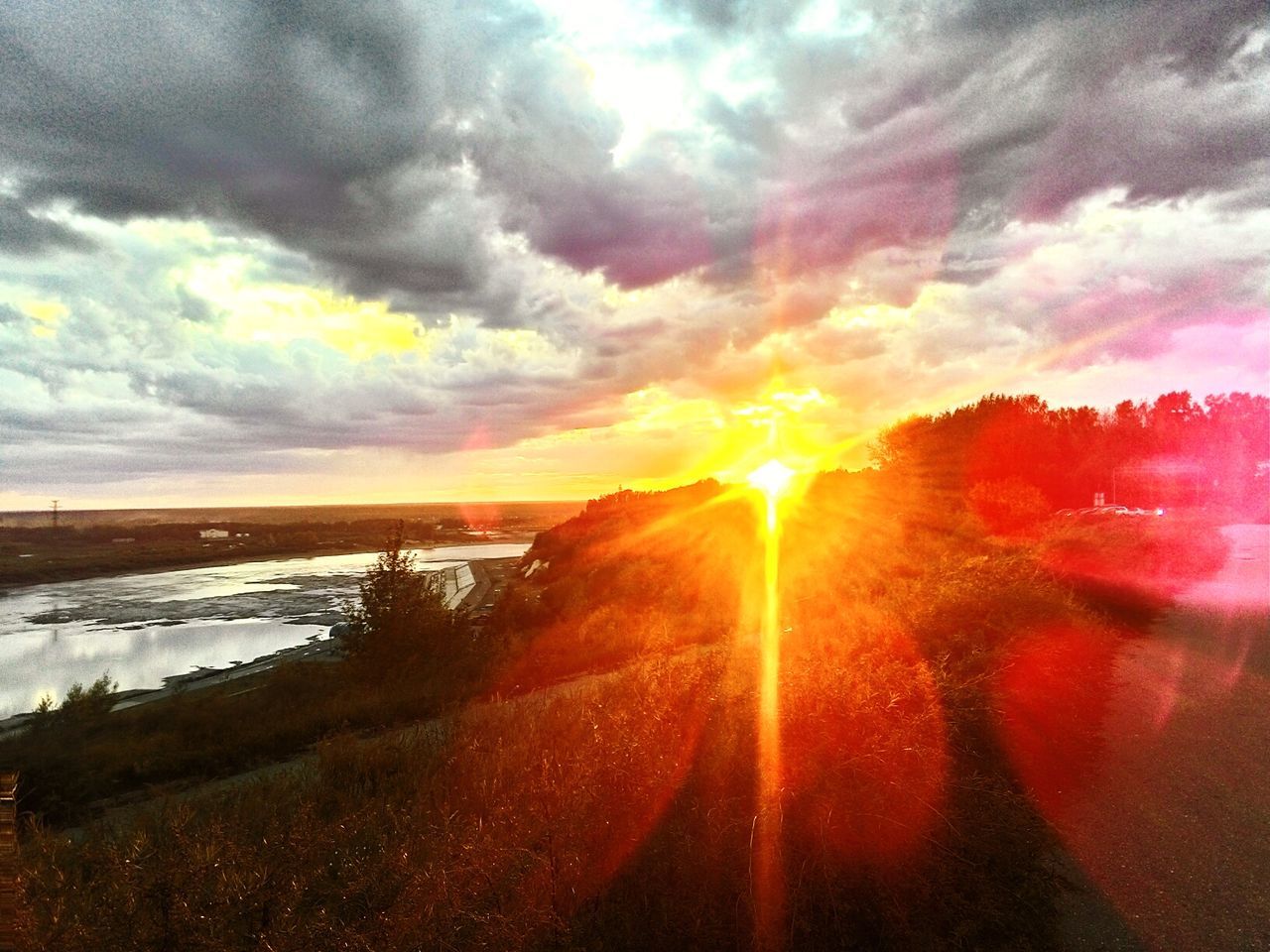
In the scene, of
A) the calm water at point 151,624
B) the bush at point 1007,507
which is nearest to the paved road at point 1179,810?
the bush at point 1007,507

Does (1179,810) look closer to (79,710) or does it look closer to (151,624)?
(79,710)

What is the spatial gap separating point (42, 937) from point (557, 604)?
2756 cm

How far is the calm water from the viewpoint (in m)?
31.8

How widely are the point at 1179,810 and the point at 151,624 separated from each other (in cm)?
5243

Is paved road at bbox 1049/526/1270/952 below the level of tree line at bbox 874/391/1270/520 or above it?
below

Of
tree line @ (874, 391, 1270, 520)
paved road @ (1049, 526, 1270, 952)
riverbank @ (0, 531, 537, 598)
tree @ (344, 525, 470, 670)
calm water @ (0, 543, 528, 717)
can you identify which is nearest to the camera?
paved road @ (1049, 526, 1270, 952)

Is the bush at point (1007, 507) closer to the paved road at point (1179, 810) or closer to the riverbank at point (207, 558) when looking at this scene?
the paved road at point (1179, 810)

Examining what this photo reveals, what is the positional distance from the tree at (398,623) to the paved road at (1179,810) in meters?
17.5

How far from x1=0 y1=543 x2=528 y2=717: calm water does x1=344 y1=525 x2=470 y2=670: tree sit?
11.9 meters

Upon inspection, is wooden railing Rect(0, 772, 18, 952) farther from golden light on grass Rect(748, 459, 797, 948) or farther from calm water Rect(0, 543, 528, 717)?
calm water Rect(0, 543, 528, 717)

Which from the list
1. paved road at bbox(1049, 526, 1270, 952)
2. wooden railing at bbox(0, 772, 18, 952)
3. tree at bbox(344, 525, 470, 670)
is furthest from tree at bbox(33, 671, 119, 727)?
paved road at bbox(1049, 526, 1270, 952)

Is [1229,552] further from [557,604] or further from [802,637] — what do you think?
[557,604]

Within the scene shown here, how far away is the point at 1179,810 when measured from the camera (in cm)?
634

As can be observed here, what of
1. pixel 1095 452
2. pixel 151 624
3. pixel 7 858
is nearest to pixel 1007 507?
pixel 1095 452
